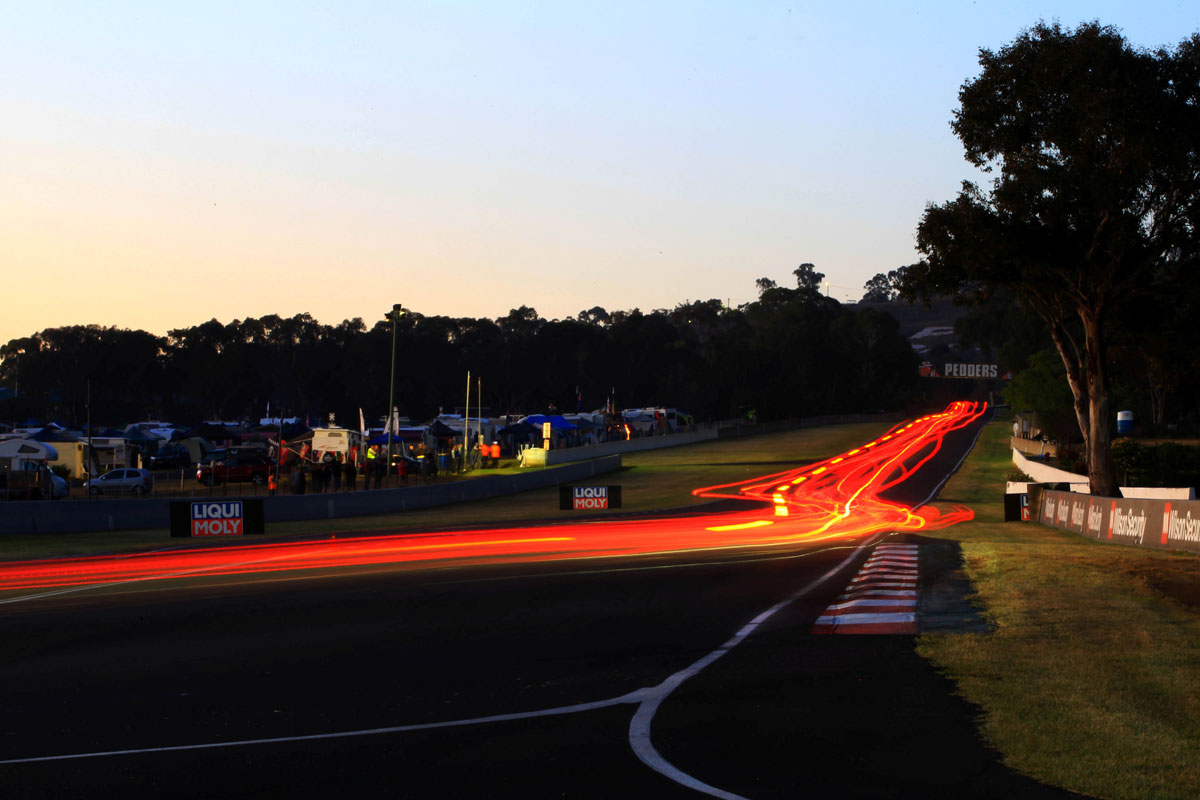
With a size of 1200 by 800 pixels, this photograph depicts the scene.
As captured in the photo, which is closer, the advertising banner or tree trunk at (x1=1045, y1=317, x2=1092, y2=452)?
the advertising banner

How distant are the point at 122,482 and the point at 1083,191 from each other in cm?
4089

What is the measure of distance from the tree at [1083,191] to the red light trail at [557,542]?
28.0 ft

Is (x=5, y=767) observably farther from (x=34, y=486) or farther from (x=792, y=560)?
(x=34, y=486)

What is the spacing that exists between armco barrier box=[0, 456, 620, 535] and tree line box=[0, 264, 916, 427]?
10169cm

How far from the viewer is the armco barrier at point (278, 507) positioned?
31734 millimetres

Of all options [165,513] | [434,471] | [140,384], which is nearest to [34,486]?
[165,513]

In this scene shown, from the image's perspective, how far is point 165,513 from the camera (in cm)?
3488

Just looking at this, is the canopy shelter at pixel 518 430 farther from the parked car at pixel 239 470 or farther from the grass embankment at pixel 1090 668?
the grass embankment at pixel 1090 668

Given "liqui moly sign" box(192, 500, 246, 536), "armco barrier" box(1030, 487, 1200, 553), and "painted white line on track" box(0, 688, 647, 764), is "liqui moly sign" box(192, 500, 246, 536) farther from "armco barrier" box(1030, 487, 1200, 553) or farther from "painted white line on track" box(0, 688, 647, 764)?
"painted white line on track" box(0, 688, 647, 764)

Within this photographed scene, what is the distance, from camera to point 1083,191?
39750 mm

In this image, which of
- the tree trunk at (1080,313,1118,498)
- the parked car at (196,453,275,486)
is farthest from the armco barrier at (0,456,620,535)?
the tree trunk at (1080,313,1118,498)

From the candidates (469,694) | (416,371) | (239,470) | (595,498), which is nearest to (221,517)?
(595,498)

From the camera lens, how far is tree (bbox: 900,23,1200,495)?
3847 cm

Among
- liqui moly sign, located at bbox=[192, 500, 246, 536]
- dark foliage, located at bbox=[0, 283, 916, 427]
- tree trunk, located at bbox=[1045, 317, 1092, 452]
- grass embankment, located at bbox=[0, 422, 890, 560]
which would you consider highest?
dark foliage, located at bbox=[0, 283, 916, 427]
